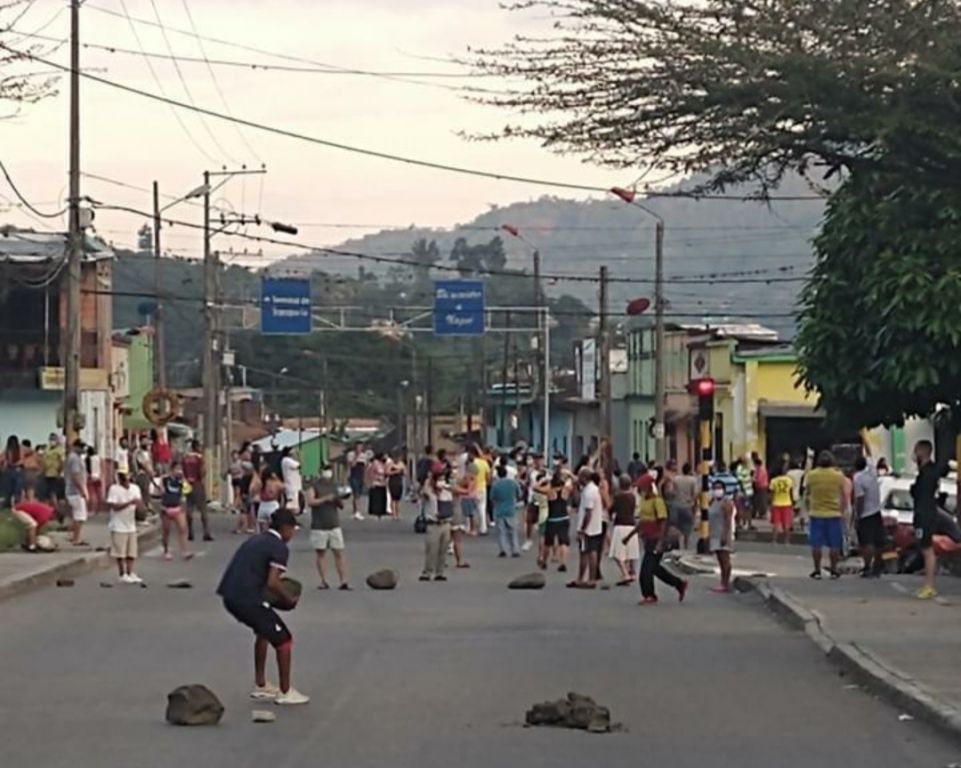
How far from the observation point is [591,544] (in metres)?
30.3

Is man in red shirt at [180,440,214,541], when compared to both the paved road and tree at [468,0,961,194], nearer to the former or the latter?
the paved road

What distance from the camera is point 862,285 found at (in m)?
32.6

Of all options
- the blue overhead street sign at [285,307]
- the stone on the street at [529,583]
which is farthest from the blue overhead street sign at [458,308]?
the stone on the street at [529,583]

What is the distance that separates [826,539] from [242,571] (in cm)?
1526

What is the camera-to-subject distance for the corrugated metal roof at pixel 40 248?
6038 cm

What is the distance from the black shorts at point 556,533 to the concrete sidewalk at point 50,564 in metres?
6.72

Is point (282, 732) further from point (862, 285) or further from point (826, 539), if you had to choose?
point (862, 285)

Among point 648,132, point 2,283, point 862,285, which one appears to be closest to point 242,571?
point 648,132

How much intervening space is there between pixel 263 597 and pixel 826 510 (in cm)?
1472

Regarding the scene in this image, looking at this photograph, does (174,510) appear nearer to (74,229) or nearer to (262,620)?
(74,229)

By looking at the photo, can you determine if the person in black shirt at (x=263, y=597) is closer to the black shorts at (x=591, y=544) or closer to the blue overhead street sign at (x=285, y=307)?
the black shorts at (x=591, y=544)

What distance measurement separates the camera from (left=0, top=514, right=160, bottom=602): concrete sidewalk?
27750mm

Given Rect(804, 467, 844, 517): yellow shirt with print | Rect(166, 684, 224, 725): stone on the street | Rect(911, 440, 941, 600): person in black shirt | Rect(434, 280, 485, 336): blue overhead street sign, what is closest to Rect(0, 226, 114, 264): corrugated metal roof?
Rect(434, 280, 485, 336): blue overhead street sign

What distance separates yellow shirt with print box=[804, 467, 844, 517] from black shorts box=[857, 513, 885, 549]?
659 millimetres
